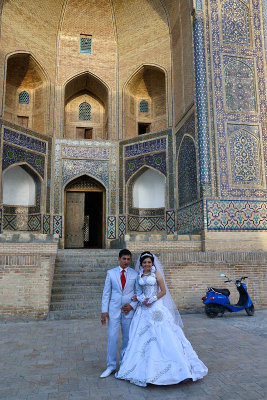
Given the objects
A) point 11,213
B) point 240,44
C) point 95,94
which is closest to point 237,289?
point 240,44

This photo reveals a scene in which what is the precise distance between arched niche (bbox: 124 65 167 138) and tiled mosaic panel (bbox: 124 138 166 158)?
2.28 ft

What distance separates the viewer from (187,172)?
1023cm

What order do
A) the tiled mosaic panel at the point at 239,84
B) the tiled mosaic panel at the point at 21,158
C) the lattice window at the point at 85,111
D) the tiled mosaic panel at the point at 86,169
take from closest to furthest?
the tiled mosaic panel at the point at 239,84, the tiled mosaic panel at the point at 21,158, the tiled mosaic panel at the point at 86,169, the lattice window at the point at 85,111

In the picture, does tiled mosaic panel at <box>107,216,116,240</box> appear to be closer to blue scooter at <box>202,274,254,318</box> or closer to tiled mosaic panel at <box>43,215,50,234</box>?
tiled mosaic panel at <box>43,215,50,234</box>

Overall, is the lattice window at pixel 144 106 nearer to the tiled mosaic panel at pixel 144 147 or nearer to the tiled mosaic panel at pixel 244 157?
the tiled mosaic panel at pixel 144 147

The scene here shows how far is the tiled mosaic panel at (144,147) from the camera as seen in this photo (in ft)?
39.7

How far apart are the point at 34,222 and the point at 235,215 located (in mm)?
6451

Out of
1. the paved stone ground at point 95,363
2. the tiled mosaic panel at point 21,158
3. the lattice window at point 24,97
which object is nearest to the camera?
the paved stone ground at point 95,363

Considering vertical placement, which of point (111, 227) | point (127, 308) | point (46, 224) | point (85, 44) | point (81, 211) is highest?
point (85, 44)

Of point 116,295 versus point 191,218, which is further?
point 191,218

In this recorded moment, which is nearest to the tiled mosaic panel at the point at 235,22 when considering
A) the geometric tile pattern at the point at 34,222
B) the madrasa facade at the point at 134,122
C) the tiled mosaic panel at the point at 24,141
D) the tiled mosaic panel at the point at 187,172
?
the madrasa facade at the point at 134,122

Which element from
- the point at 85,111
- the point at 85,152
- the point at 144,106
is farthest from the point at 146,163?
the point at 85,111

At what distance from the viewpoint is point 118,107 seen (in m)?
13.3

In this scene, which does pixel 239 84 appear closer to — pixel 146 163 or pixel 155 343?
pixel 146 163
